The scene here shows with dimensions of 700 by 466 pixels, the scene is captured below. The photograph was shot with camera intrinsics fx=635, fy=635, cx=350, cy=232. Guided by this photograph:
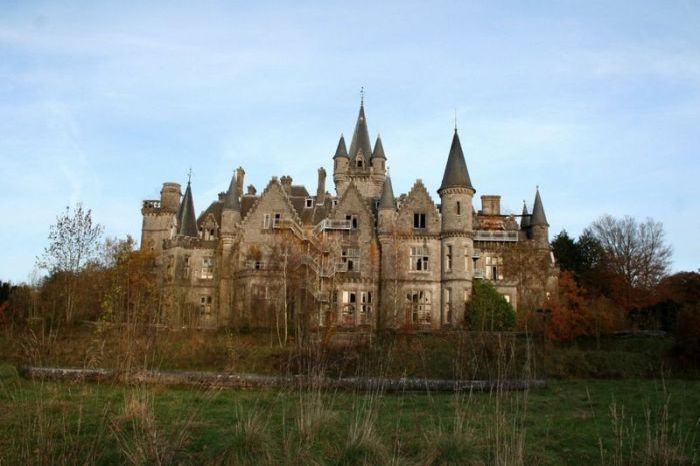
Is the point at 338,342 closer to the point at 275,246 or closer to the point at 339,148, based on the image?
the point at 275,246

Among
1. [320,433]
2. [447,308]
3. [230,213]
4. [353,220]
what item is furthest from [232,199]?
[320,433]

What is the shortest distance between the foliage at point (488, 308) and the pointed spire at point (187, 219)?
858 inches

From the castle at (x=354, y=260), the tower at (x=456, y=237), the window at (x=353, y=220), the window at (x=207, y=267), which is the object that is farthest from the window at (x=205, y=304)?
the tower at (x=456, y=237)

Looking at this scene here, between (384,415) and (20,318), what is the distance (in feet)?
102

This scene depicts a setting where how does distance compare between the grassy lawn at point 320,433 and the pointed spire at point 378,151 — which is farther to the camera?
the pointed spire at point 378,151

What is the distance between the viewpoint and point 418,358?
29953 millimetres

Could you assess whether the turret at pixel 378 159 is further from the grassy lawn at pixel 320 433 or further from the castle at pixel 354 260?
the grassy lawn at pixel 320 433

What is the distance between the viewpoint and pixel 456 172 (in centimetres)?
4456

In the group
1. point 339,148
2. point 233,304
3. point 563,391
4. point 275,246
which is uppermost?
point 339,148

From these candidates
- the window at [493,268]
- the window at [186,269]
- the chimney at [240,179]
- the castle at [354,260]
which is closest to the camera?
the castle at [354,260]

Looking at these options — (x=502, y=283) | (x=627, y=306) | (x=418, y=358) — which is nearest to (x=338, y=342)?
(x=418, y=358)

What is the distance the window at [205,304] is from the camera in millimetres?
47406

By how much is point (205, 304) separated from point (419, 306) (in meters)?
16.2

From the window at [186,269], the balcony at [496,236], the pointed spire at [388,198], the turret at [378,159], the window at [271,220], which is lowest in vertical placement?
the window at [186,269]
